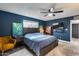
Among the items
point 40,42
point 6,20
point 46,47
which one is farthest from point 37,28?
point 6,20

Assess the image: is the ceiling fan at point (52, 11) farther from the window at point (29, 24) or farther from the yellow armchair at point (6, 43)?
the yellow armchair at point (6, 43)

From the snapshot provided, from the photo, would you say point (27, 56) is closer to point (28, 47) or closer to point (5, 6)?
point (28, 47)

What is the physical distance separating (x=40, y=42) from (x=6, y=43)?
810 millimetres

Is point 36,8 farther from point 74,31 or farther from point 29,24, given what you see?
point 74,31

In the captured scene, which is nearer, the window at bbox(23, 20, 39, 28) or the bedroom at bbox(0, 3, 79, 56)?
the bedroom at bbox(0, 3, 79, 56)

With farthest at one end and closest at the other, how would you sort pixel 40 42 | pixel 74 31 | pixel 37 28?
1. pixel 37 28
2. pixel 74 31
3. pixel 40 42

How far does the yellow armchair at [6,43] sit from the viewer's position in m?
2.23

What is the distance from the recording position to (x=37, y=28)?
2529mm

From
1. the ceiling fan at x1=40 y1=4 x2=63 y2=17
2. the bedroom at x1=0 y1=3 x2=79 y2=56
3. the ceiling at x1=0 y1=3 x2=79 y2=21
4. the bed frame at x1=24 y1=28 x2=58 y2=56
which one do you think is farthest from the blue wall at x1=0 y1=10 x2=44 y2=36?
the ceiling fan at x1=40 y1=4 x2=63 y2=17

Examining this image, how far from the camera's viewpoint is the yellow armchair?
7.32 ft

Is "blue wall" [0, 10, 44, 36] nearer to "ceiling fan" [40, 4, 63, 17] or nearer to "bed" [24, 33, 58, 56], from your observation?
"bed" [24, 33, 58, 56]

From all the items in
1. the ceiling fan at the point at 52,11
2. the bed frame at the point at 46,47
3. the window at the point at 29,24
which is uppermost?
the ceiling fan at the point at 52,11

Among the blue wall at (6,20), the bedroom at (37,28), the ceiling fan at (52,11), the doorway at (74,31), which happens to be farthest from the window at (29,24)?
the doorway at (74,31)

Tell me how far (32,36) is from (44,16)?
0.58 m
